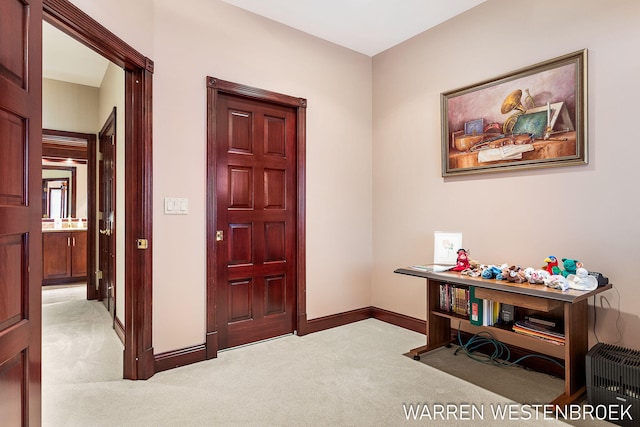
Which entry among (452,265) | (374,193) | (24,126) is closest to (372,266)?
(374,193)

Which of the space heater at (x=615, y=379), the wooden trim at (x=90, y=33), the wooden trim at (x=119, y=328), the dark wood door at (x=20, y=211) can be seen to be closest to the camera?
the dark wood door at (x=20, y=211)

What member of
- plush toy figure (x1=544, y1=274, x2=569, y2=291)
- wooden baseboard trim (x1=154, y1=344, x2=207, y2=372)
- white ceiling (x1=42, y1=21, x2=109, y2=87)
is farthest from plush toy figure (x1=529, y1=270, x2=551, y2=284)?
white ceiling (x1=42, y1=21, x2=109, y2=87)

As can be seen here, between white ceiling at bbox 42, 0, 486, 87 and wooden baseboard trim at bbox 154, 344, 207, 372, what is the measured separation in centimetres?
277

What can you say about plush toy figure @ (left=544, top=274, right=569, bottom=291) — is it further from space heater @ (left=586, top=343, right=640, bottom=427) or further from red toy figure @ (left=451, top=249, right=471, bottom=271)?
red toy figure @ (left=451, top=249, right=471, bottom=271)

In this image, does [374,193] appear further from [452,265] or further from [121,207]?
[121,207]

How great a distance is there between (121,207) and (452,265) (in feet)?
9.63

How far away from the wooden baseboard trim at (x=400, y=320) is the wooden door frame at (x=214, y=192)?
89 cm

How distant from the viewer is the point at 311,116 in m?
3.46

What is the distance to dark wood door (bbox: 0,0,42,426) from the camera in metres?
1.17

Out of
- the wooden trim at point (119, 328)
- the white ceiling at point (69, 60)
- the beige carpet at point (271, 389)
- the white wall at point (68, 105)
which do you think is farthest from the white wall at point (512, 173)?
the white wall at point (68, 105)

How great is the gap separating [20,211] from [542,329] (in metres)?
2.81

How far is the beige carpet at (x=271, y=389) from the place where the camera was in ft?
6.44

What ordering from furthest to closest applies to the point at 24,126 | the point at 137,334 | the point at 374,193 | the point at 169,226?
the point at 374,193
the point at 169,226
the point at 137,334
the point at 24,126

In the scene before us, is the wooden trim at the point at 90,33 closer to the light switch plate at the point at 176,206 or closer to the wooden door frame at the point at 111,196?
the light switch plate at the point at 176,206
